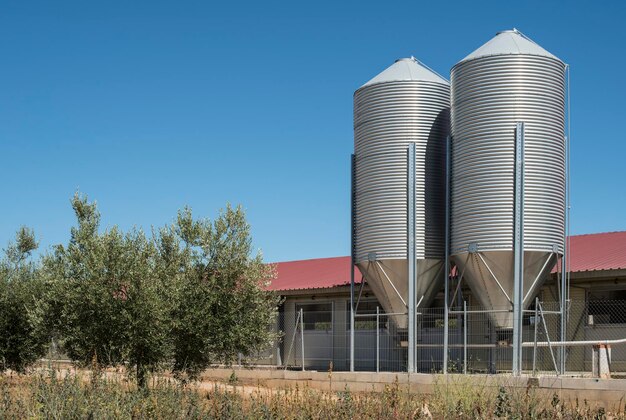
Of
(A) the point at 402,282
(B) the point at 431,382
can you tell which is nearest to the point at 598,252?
(A) the point at 402,282

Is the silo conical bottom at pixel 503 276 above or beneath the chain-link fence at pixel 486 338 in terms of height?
above

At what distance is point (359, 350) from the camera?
106ft

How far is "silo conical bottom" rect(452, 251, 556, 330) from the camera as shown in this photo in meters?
25.4

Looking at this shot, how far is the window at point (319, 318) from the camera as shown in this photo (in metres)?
34.3

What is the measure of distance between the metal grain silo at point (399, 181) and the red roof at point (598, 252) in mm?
4616

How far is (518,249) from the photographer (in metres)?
25.1

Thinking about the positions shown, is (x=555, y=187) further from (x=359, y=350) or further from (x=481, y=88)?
(x=359, y=350)

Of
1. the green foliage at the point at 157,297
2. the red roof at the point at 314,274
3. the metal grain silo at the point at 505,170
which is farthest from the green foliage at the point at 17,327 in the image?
the metal grain silo at the point at 505,170

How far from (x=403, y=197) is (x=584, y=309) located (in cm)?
674

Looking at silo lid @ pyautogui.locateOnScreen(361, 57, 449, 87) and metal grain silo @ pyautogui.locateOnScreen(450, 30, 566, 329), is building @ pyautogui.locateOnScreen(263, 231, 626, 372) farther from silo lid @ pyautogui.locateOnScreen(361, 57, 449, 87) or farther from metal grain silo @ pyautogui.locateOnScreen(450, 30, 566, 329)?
silo lid @ pyautogui.locateOnScreen(361, 57, 449, 87)

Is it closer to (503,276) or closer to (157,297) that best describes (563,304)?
(503,276)

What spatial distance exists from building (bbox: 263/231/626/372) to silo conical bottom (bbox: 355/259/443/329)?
61 centimetres

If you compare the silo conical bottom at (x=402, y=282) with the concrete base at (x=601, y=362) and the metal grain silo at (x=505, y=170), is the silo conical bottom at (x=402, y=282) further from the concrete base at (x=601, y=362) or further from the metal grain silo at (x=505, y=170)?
the concrete base at (x=601, y=362)

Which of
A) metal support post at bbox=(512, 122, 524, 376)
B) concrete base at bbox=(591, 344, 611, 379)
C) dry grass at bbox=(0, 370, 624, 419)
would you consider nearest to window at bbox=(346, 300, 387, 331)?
metal support post at bbox=(512, 122, 524, 376)
